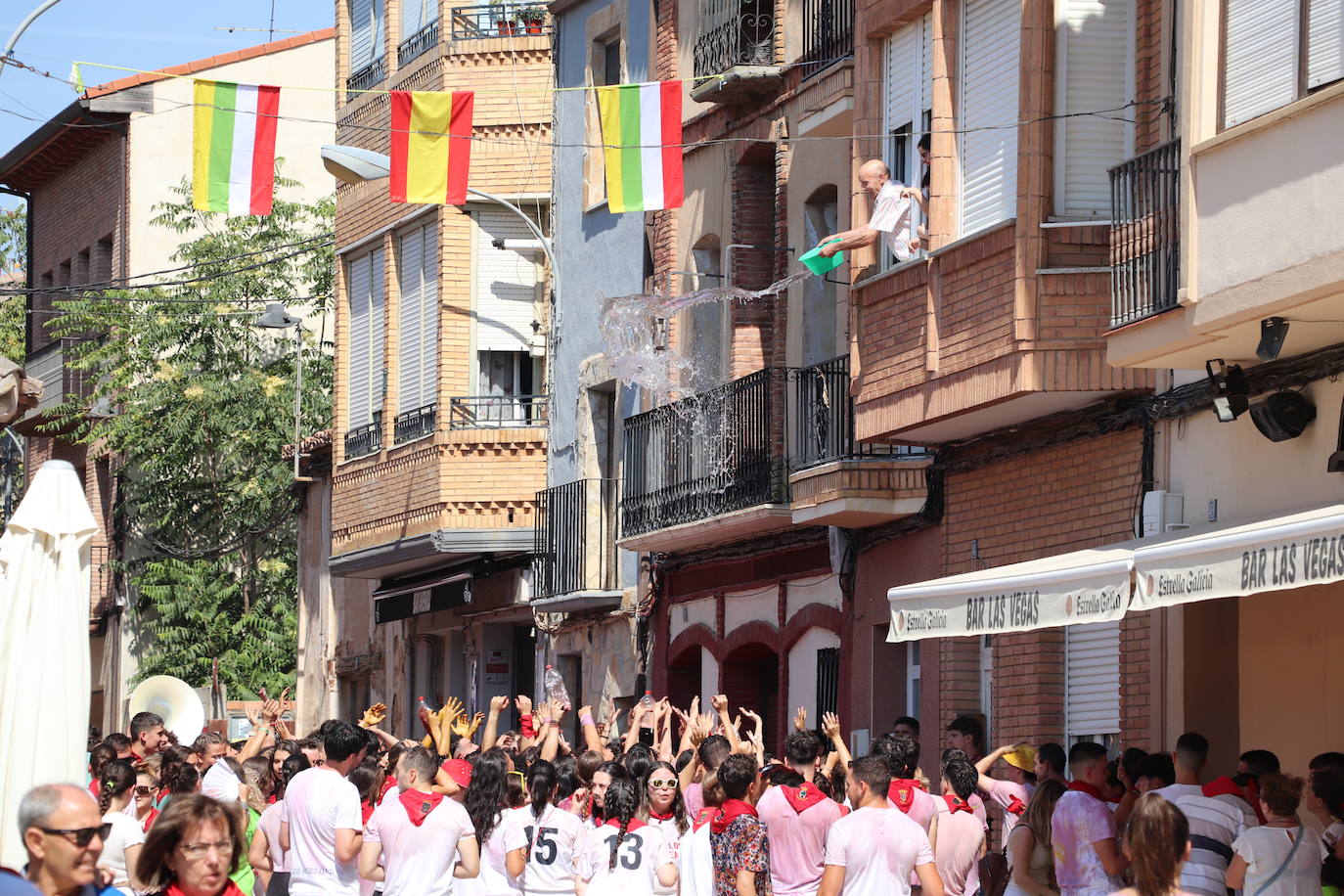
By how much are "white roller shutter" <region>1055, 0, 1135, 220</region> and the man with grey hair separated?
10366 mm

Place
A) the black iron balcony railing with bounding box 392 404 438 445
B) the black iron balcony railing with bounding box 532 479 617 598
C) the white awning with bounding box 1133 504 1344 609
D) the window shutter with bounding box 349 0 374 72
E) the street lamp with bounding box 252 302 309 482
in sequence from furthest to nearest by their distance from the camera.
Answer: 1. the street lamp with bounding box 252 302 309 482
2. the window shutter with bounding box 349 0 374 72
3. the black iron balcony railing with bounding box 392 404 438 445
4. the black iron balcony railing with bounding box 532 479 617 598
5. the white awning with bounding box 1133 504 1344 609

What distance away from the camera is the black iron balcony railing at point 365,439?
3120 cm

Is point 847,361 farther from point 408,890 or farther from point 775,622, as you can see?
point 408,890

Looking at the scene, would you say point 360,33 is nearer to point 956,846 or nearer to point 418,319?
point 418,319

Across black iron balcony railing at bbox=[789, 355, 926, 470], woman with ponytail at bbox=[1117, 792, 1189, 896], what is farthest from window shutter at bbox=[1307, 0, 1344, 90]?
black iron balcony railing at bbox=[789, 355, 926, 470]

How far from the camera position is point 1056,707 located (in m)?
17.5

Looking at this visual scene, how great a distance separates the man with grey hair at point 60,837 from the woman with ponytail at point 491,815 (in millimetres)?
5519

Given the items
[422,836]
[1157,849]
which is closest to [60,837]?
[1157,849]

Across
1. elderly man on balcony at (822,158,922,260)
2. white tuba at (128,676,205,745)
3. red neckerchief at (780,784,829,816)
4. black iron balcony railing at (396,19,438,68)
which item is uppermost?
black iron balcony railing at (396,19,438,68)

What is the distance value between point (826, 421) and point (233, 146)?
5.97 meters

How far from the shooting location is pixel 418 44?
30.7m

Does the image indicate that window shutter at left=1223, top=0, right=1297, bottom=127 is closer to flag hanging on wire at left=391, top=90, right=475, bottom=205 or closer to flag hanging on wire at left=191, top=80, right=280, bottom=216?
flag hanging on wire at left=391, top=90, right=475, bottom=205

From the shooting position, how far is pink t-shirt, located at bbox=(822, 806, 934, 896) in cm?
1172

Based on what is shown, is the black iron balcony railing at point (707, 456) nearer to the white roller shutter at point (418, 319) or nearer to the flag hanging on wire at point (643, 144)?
the flag hanging on wire at point (643, 144)
